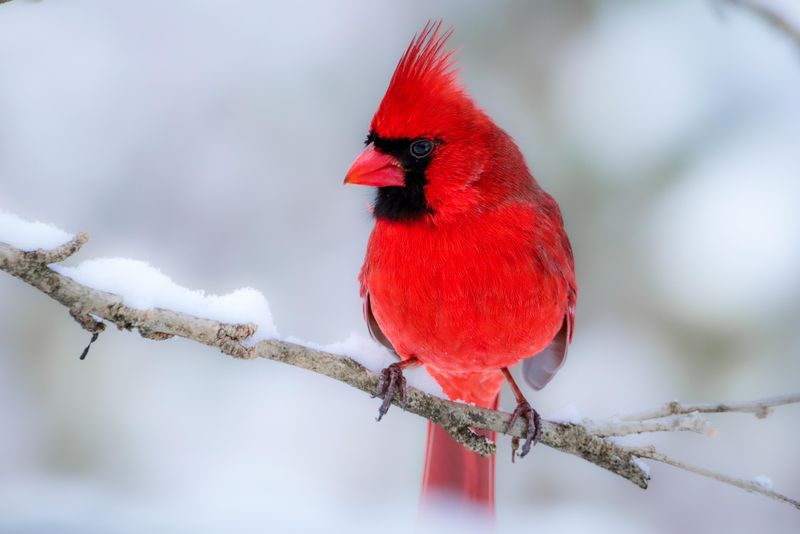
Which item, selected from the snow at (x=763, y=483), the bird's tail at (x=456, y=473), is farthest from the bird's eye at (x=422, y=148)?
the snow at (x=763, y=483)

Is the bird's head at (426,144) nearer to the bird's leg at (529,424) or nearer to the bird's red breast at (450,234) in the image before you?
the bird's red breast at (450,234)

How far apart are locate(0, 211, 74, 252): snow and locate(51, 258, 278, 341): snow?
2.4 inches

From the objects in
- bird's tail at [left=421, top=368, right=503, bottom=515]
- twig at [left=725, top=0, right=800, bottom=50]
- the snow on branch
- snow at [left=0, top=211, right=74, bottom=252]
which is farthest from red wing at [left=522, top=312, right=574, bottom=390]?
snow at [left=0, top=211, right=74, bottom=252]

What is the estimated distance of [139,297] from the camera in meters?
1.48

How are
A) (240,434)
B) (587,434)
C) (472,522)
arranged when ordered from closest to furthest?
1. (587,434)
2. (472,522)
3. (240,434)

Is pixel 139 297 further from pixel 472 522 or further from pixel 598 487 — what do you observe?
pixel 598 487

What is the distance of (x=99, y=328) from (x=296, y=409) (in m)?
1.75

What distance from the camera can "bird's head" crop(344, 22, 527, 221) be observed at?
6.30 ft

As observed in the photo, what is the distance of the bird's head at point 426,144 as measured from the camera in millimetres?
1920

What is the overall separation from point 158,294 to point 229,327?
0.44ft

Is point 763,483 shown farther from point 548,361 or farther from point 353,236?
point 353,236

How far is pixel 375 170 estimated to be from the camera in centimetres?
196

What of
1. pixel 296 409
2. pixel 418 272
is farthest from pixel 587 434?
pixel 296 409

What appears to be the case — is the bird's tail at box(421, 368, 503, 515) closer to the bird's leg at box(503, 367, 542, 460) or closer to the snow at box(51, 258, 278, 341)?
the bird's leg at box(503, 367, 542, 460)
